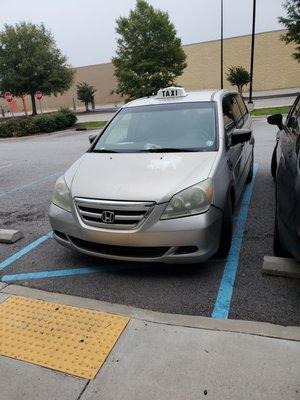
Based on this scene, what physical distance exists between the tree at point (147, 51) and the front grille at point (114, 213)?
31.3 metres

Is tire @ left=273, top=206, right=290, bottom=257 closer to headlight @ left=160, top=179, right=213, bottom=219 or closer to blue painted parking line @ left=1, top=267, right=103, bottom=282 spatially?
headlight @ left=160, top=179, right=213, bottom=219

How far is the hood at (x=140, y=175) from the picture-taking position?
11.3 ft

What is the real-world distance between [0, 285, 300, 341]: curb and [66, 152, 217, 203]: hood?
0.93 metres

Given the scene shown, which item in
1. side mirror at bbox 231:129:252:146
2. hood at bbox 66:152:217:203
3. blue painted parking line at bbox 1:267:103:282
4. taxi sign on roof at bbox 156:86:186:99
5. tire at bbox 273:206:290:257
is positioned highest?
taxi sign on roof at bbox 156:86:186:99

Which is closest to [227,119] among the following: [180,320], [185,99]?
[185,99]

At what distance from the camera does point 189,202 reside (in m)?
3.39

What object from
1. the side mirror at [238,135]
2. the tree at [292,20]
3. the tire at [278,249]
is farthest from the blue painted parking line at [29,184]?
the tree at [292,20]

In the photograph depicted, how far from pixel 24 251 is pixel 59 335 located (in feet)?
6.07

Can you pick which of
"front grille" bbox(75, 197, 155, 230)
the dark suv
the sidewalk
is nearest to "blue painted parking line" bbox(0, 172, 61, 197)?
"front grille" bbox(75, 197, 155, 230)

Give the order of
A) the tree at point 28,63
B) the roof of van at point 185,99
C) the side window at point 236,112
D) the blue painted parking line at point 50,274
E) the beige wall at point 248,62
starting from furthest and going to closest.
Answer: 1. the beige wall at point 248,62
2. the tree at point 28,63
3. the side window at point 236,112
4. the roof of van at point 185,99
5. the blue painted parking line at point 50,274

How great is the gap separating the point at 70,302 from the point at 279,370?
5.92ft

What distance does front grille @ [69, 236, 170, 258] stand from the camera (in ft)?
11.4

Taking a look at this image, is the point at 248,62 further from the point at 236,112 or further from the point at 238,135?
the point at 238,135

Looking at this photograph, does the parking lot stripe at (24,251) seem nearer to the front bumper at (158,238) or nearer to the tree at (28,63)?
the front bumper at (158,238)
